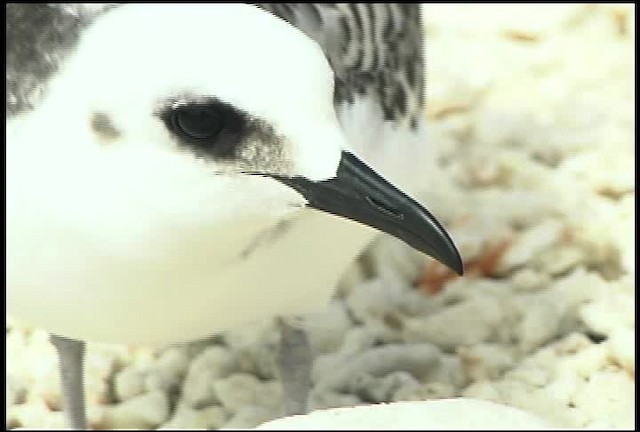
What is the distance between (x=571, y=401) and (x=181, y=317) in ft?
1.20

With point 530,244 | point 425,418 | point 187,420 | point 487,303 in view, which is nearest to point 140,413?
point 187,420

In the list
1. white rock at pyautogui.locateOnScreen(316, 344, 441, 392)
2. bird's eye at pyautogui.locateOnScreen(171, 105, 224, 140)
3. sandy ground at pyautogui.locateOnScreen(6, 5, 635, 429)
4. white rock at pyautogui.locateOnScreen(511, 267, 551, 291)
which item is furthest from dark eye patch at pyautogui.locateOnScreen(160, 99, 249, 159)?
white rock at pyautogui.locateOnScreen(511, 267, 551, 291)

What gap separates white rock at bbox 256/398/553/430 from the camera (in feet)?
2.10

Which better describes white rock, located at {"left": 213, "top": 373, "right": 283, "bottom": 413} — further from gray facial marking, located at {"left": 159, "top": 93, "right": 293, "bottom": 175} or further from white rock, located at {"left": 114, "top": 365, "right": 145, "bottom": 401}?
gray facial marking, located at {"left": 159, "top": 93, "right": 293, "bottom": 175}

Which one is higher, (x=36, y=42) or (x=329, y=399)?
(x=36, y=42)

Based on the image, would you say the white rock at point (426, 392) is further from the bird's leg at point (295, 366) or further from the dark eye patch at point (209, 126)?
the dark eye patch at point (209, 126)

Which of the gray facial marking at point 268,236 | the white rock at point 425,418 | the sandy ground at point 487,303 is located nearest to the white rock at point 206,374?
the sandy ground at point 487,303

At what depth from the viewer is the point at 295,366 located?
1151 mm

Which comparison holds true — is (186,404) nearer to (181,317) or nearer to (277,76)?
(181,317)

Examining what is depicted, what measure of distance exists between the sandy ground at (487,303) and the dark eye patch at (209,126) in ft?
1.13

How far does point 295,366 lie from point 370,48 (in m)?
0.29

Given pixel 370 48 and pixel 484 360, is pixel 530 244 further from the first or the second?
pixel 370 48

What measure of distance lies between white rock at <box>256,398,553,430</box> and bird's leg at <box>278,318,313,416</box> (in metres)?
0.47

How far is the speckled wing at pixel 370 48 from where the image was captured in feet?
3.47
